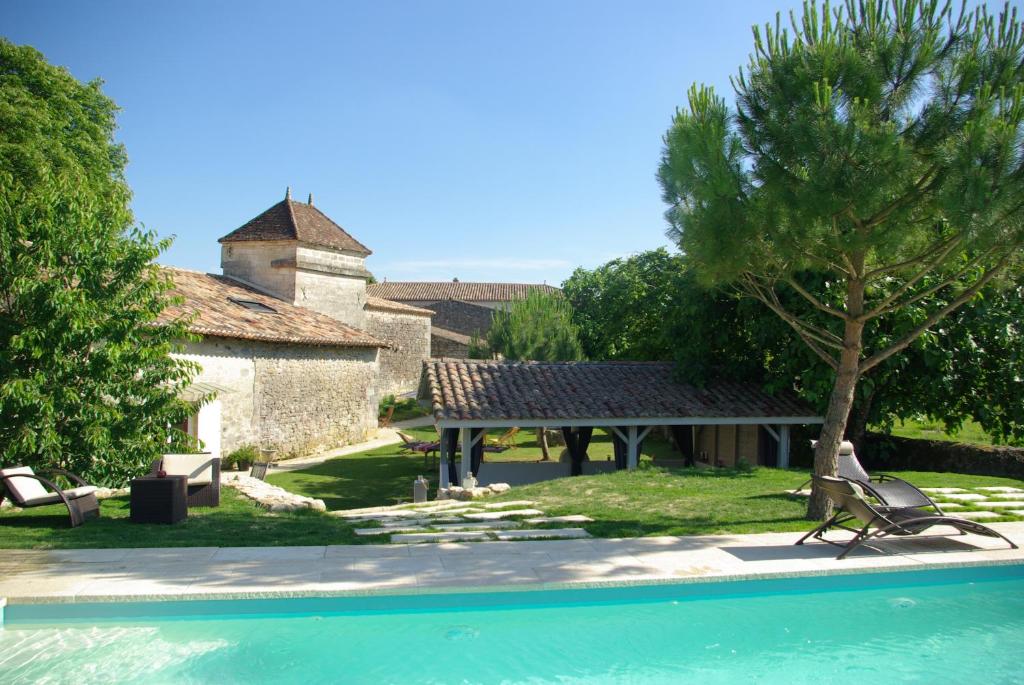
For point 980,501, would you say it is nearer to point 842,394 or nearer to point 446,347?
point 842,394

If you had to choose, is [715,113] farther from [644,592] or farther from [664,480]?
[664,480]

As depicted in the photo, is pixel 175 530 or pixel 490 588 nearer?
pixel 490 588

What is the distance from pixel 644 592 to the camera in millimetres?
6727

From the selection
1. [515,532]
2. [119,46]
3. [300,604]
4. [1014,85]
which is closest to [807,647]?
[515,532]

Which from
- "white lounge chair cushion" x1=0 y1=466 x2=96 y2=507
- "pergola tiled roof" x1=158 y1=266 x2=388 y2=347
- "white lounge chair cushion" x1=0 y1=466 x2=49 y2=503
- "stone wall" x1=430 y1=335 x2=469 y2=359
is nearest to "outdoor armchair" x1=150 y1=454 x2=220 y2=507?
"white lounge chair cushion" x1=0 y1=466 x2=96 y2=507

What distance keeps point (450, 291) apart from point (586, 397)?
41440 mm

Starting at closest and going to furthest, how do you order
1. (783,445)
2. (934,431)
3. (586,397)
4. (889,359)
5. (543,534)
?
1. (543,534)
2. (889,359)
3. (586,397)
4. (783,445)
5. (934,431)

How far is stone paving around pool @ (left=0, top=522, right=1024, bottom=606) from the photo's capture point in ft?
20.4

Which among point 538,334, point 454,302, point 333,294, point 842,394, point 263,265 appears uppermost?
point 454,302

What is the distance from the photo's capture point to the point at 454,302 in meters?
51.2

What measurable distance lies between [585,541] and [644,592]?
5.27ft

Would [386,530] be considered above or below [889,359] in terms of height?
below

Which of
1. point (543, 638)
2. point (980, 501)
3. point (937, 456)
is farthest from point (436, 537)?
point (937, 456)

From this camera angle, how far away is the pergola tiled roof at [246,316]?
20078mm
